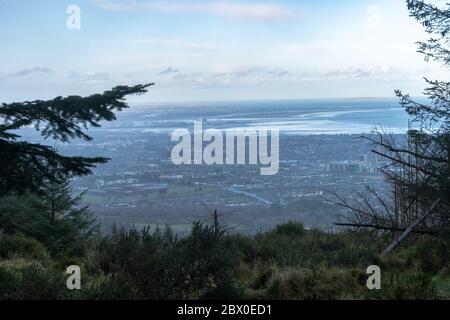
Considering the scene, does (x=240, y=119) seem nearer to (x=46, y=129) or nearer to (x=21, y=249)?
(x=21, y=249)

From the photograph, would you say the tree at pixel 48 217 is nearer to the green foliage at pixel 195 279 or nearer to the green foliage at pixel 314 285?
the green foliage at pixel 195 279

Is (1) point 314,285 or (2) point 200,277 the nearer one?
(2) point 200,277

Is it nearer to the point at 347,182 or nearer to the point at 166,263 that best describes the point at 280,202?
the point at 347,182

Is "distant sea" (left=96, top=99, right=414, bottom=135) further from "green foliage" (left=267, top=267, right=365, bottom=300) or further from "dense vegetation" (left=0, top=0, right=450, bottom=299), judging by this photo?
"green foliage" (left=267, top=267, right=365, bottom=300)

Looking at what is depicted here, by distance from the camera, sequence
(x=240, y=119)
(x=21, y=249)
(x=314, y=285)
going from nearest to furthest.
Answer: (x=314, y=285) < (x=21, y=249) < (x=240, y=119)

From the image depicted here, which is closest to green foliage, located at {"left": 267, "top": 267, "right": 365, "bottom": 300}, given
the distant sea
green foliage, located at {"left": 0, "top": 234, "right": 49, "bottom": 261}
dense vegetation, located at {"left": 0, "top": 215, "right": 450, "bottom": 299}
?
dense vegetation, located at {"left": 0, "top": 215, "right": 450, "bottom": 299}

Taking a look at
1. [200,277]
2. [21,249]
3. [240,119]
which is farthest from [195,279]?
[240,119]

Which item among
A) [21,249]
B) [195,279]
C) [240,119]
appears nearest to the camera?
[195,279]

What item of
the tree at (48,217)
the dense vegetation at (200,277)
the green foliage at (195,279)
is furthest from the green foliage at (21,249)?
Answer: the tree at (48,217)

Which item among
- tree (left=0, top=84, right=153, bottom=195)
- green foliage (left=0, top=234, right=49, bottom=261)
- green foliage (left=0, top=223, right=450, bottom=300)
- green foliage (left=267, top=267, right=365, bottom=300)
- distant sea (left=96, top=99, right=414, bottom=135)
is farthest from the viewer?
distant sea (left=96, top=99, right=414, bottom=135)
